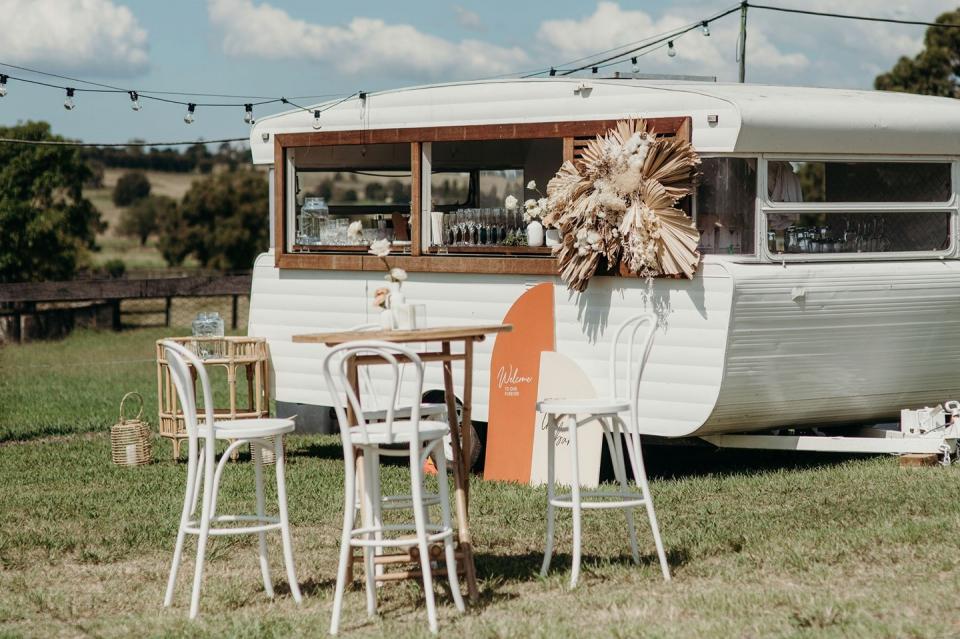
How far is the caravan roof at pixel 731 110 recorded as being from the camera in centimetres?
836

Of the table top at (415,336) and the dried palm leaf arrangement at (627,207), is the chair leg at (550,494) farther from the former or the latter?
the dried palm leaf arrangement at (627,207)

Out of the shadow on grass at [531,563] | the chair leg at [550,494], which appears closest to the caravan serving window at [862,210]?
the shadow on grass at [531,563]

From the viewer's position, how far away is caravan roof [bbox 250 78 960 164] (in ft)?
27.4

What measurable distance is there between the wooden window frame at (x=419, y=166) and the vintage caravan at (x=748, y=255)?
0.6 inches

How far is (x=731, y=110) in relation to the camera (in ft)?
27.1

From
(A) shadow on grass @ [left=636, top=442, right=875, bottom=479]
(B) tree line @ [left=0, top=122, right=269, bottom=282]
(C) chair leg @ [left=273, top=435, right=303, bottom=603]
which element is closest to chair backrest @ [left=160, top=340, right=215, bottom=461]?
(C) chair leg @ [left=273, top=435, right=303, bottom=603]

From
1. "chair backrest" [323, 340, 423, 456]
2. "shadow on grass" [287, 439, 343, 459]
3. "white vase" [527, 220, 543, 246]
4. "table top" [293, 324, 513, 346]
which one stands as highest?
"white vase" [527, 220, 543, 246]

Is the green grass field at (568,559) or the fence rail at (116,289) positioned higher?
the fence rail at (116,289)

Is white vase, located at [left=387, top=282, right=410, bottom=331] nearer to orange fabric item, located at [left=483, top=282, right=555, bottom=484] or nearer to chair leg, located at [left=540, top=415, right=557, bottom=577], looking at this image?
chair leg, located at [left=540, top=415, right=557, bottom=577]

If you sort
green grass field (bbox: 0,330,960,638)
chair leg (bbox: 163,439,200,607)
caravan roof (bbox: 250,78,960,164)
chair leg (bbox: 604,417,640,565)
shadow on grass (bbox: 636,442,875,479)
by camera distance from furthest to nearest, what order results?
shadow on grass (bbox: 636,442,875,479), caravan roof (bbox: 250,78,960,164), chair leg (bbox: 604,417,640,565), chair leg (bbox: 163,439,200,607), green grass field (bbox: 0,330,960,638)

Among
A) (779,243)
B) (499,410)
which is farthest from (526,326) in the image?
(779,243)

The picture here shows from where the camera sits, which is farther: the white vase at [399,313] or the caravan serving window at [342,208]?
the caravan serving window at [342,208]

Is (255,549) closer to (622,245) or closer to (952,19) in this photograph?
(622,245)

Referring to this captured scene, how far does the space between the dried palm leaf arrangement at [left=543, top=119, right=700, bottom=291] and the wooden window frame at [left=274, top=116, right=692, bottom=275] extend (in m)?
0.15
